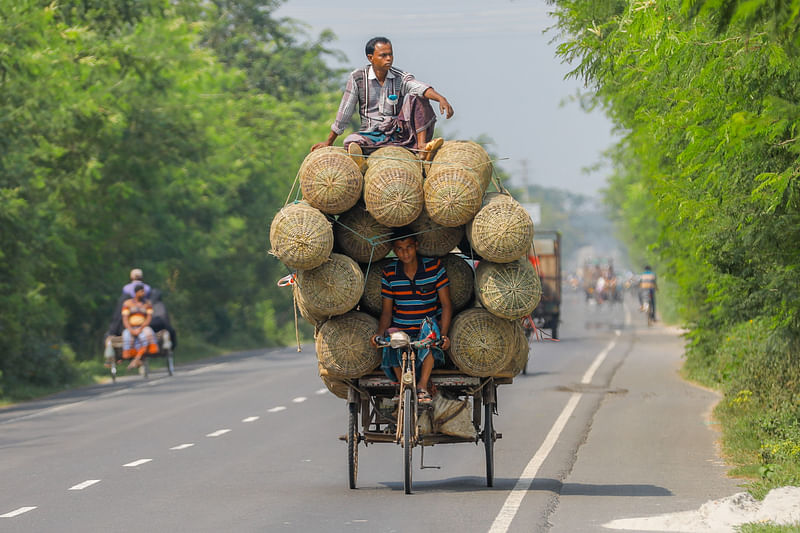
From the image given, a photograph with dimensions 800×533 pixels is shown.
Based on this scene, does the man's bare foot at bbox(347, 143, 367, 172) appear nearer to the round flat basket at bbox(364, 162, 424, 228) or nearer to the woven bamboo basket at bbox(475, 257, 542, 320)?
the round flat basket at bbox(364, 162, 424, 228)

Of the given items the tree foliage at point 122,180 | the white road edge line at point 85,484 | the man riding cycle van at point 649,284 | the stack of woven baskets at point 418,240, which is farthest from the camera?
the man riding cycle van at point 649,284

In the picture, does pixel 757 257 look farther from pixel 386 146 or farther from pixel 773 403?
pixel 386 146

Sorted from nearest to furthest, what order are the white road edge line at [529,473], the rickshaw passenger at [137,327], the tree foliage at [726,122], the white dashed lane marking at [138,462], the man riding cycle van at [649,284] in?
the tree foliage at [726,122] < the white road edge line at [529,473] < the white dashed lane marking at [138,462] < the rickshaw passenger at [137,327] < the man riding cycle van at [649,284]

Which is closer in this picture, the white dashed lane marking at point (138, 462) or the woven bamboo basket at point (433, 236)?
the woven bamboo basket at point (433, 236)

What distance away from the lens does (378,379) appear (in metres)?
11.9

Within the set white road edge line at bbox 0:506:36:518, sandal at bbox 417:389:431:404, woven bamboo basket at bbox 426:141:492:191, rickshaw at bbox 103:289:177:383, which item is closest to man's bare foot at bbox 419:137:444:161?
woven bamboo basket at bbox 426:141:492:191

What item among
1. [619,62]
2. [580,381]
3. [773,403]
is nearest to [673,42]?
[619,62]

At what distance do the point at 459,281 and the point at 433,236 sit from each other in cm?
47

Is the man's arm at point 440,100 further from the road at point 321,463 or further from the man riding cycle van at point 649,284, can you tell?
the man riding cycle van at point 649,284

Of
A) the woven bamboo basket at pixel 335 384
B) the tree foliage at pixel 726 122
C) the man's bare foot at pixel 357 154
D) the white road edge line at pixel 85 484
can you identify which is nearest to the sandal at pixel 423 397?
the woven bamboo basket at pixel 335 384

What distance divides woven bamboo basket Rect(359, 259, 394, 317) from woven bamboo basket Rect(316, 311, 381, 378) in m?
0.27

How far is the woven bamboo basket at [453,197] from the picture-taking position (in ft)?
36.7

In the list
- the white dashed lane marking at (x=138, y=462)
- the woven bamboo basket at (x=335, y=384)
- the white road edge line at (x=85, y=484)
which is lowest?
the white dashed lane marking at (x=138, y=462)

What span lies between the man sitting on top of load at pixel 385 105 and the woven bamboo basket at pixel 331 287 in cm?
108
